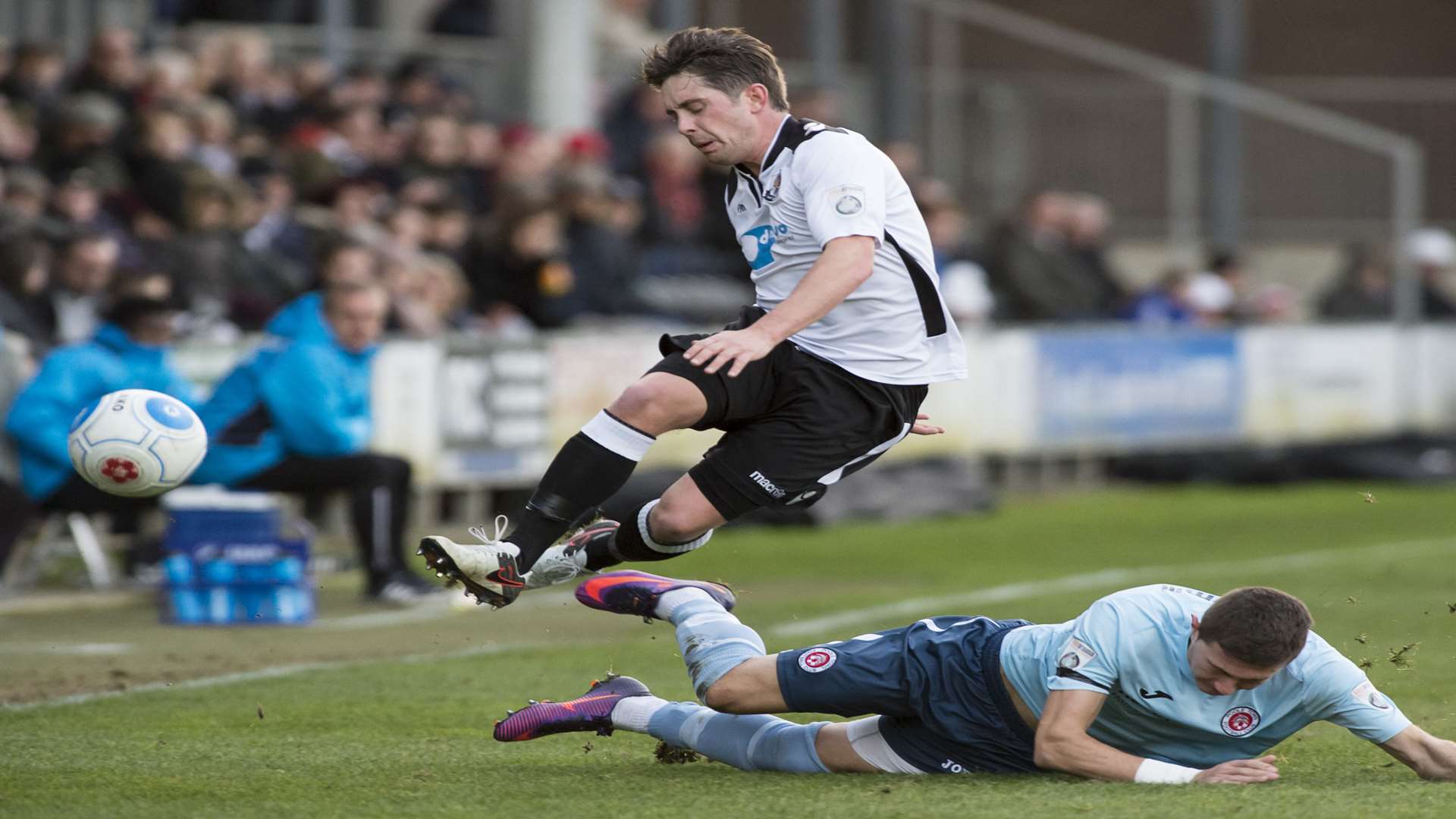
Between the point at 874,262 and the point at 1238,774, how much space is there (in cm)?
185

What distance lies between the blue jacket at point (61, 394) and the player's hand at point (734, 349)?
4912mm

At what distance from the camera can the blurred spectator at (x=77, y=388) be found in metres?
10.1

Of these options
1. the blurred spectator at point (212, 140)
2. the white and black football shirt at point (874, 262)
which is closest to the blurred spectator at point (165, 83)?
the blurred spectator at point (212, 140)

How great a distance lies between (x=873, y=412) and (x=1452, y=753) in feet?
6.49

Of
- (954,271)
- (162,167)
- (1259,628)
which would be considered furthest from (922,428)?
(954,271)

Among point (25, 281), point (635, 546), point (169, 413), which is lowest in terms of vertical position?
point (635, 546)

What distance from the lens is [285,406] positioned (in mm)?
10648

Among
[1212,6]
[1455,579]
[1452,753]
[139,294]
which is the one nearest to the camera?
[1452,753]

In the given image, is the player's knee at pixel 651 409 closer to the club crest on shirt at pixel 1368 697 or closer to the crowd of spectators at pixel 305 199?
the club crest on shirt at pixel 1368 697

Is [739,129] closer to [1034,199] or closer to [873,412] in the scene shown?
[873,412]

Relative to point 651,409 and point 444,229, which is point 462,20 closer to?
point 444,229

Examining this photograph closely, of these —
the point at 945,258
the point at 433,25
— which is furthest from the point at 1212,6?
the point at 433,25

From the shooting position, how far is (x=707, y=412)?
6.37 metres

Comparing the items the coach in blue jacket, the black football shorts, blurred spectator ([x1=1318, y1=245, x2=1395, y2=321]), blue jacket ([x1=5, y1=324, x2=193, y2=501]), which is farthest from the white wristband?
blurred spectator ([x1=1318, y1=245, x2=1395, y2=321])
